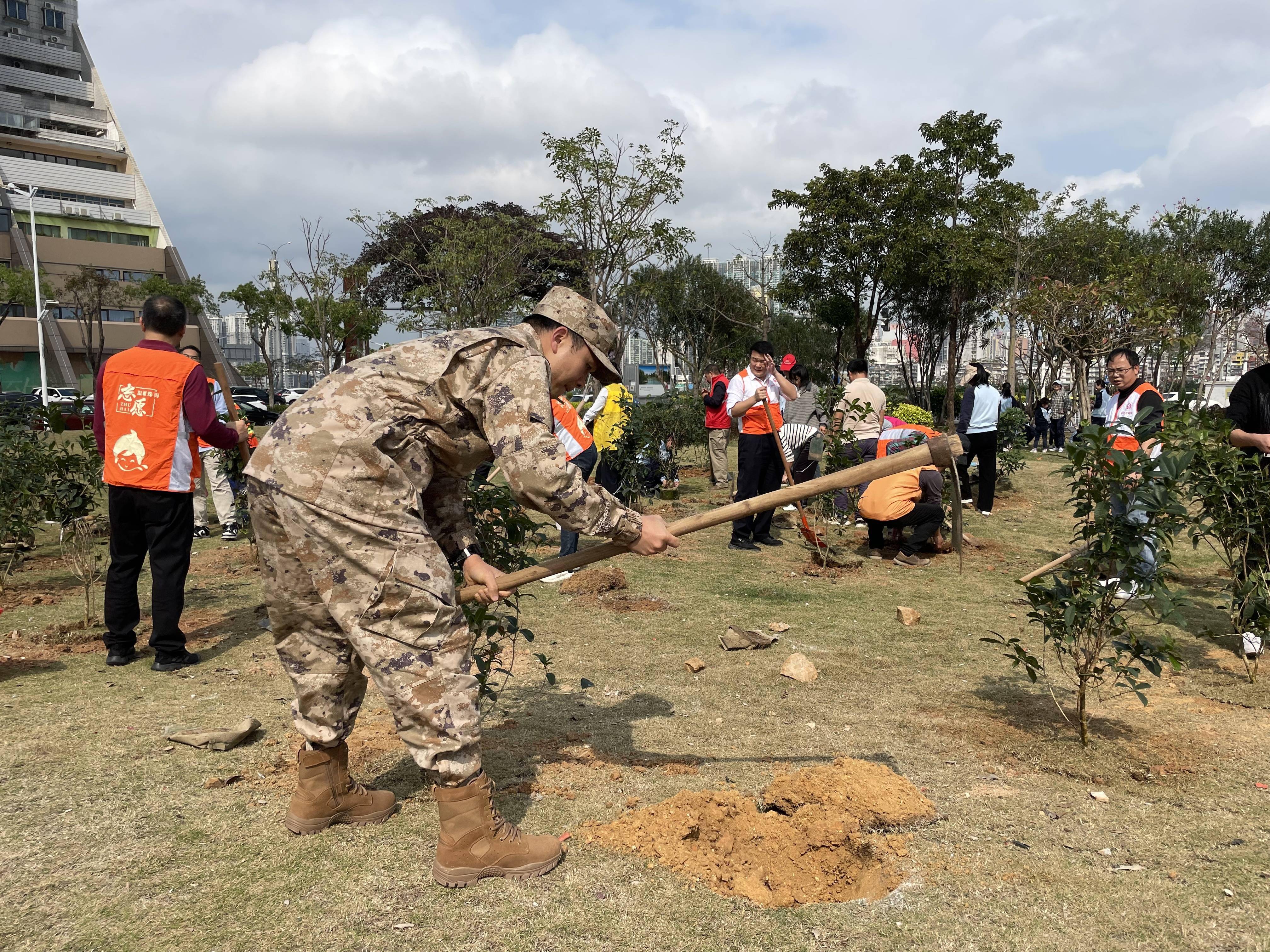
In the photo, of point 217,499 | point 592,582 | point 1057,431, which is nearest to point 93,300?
point 217,499

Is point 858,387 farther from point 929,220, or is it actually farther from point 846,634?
point 929,220

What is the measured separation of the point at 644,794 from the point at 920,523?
536 cm

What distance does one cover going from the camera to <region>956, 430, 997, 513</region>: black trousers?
10062 millimetres

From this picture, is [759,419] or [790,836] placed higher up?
[759,419]

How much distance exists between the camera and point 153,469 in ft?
14.9

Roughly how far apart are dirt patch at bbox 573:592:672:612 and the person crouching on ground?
2.55 m

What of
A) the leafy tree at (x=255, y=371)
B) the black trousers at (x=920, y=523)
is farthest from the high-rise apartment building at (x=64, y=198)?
the black trousers at (x=920, y=523)

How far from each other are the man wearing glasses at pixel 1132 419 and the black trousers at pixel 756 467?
277 cm

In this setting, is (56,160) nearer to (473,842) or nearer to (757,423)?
(757,423)

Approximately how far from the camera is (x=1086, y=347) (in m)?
22.8

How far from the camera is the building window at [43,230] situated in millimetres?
47031

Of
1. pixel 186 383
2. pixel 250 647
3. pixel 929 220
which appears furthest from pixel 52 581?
pixel 929 220

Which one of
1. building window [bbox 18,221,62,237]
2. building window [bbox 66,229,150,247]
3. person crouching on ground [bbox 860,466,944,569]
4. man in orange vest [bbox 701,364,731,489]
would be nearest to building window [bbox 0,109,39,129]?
building window [bbox 66,229,150,247]

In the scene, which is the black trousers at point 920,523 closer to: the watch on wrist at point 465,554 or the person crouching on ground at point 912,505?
the person crouching on ground at point 912,505
